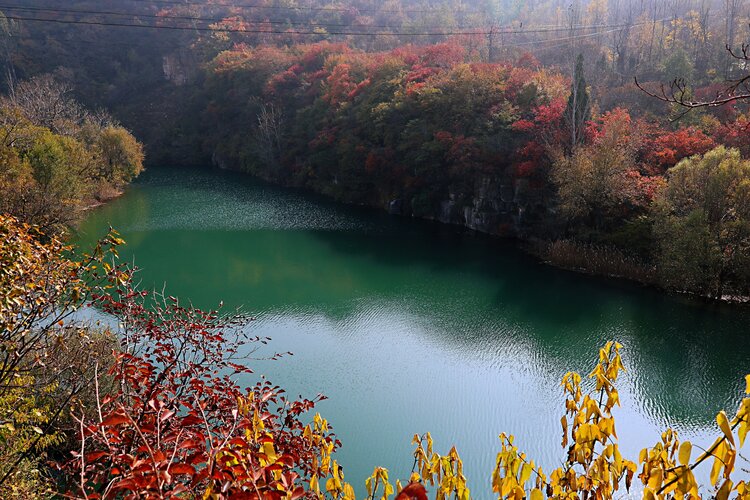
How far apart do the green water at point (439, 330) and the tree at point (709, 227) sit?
0.74 m

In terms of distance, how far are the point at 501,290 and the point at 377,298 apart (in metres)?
3.62

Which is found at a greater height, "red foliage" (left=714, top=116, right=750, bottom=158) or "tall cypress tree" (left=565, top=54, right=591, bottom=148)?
"tall cypress tree" (left=565, top=54, right=591, bottom=148)

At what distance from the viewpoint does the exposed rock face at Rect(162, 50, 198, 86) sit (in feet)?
149

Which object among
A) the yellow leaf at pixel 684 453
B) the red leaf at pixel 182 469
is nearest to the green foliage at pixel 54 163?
the red leaf at pixel 182 469

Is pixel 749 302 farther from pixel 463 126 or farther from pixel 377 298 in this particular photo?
pixel 463 126

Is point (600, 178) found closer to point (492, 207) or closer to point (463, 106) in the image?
point (492, 207)

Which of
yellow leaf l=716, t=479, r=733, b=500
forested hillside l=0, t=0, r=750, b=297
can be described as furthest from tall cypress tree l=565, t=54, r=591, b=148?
yellow leaf l=716, t=479, r=733, b=500

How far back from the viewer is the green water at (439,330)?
908 cm

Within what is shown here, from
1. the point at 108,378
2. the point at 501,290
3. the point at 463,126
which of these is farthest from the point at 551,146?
the point at 108,378

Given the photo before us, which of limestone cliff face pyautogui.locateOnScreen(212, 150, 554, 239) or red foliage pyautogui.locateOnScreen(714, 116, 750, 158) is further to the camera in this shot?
limestone cliff face pyautogui.locateOnScreen(212, 150, 554, 239)

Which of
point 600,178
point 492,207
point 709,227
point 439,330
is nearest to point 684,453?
point 439,330

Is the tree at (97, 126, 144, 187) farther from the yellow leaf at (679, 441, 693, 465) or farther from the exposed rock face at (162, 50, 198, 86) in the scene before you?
the yellow leaf at (679, 441, 693, 465)

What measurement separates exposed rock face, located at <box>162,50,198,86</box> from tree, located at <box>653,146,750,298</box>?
40.7 metres

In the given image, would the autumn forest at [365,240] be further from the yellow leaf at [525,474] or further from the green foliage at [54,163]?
the green foliage at [54,163]
